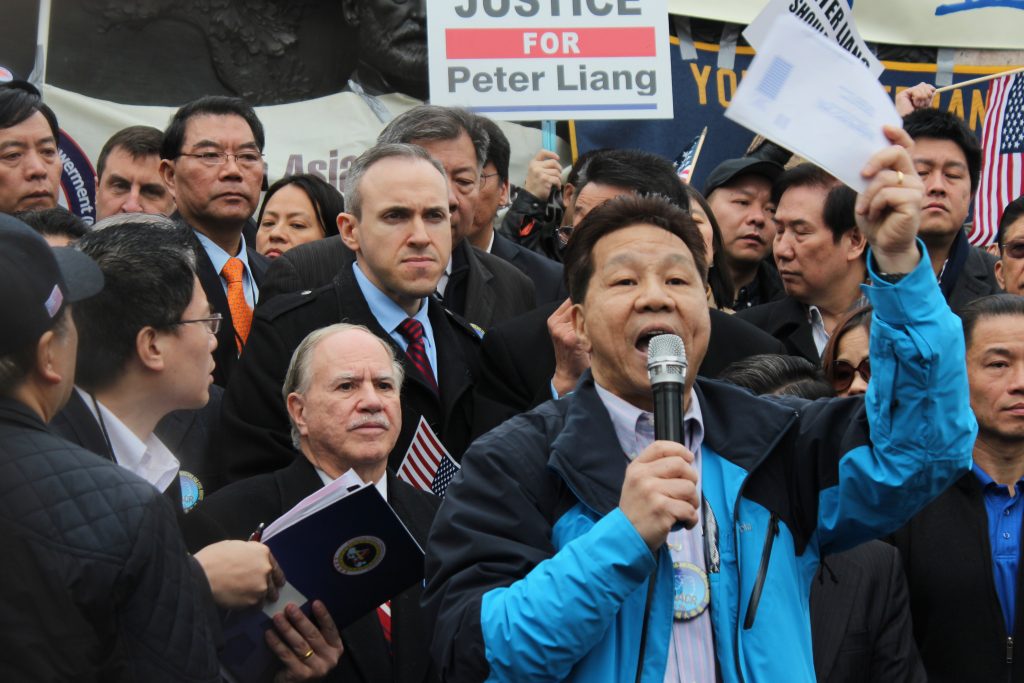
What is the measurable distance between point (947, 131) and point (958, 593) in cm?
246

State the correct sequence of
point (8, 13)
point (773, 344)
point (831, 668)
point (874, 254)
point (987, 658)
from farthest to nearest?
point (8, 13) → point (773, 344) → point (987, 658) → point (831, 668) → point (874, 254)

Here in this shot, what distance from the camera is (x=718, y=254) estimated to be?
21.1 feet

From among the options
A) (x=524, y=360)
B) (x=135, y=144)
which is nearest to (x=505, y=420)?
(x=524, y=360)

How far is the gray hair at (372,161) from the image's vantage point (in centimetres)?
533

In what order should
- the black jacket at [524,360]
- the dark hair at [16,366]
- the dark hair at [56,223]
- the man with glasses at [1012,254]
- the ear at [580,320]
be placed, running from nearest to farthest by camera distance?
the dark hair at [16,366] → the ear at [580,320] → the black jacket at [524,360] → the dark hair at [56,223] → the man with glasses at [1012,254]

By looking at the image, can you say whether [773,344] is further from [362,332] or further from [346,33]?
[346,33]

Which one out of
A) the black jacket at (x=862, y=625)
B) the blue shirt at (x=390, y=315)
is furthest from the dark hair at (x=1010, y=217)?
the blue shirt at (x=390, y=315)

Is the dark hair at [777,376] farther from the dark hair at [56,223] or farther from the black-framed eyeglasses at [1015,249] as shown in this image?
the dark hair at [56,223]

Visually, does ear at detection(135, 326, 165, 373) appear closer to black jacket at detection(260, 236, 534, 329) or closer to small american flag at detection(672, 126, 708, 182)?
black jacket at detection(260, 236, 534, 329)

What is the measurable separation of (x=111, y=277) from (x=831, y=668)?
7.25ft

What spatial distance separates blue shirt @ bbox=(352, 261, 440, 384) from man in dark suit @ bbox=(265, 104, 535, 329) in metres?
0.38

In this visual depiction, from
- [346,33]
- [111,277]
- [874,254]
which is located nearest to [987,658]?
[874,254]

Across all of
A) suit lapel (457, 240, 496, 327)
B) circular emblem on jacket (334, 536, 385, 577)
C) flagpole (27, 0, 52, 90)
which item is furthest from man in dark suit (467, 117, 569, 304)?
flagpole (27, 0, 52, 90)

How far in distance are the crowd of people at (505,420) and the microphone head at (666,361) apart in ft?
0.38
